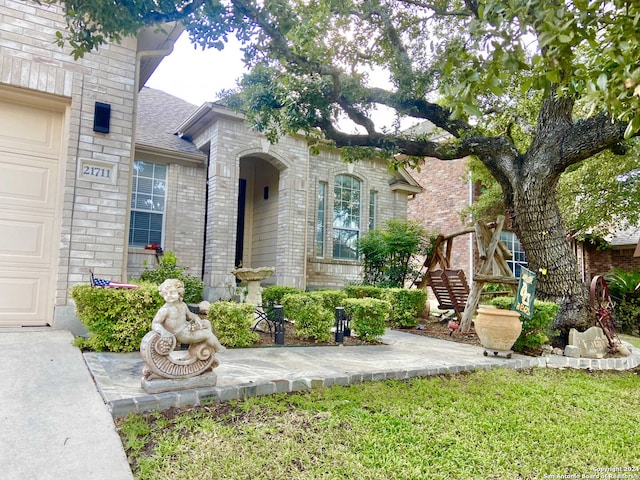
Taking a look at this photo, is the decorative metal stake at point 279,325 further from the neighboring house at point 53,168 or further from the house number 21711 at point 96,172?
the house number 21711 at point 96,172

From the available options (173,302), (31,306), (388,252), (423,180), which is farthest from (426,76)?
(423,180)

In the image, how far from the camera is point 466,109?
2.27 meters

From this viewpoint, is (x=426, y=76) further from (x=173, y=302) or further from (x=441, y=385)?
(x=173, y=302)

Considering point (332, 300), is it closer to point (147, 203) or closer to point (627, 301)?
point (147, 203)

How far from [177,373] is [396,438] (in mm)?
1759

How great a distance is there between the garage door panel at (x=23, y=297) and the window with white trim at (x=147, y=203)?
14.8 ft

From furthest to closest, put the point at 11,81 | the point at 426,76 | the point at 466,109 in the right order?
the point at 426,76 < the point at 11,81 < the point at 466,109

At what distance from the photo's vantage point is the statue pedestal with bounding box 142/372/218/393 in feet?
10.4

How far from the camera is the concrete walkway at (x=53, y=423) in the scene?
225 centimetres

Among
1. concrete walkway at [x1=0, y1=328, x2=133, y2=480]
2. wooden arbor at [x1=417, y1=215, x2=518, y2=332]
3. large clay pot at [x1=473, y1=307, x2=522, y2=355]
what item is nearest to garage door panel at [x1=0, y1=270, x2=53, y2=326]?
concrete walkway at [x1=0, y1=328, x2=133, y2=480]

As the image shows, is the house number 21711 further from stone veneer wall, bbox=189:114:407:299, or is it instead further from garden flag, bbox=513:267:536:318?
garden flag, bbox=513:267:536:318

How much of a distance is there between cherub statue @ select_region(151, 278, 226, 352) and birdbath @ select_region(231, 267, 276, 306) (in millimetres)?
4210

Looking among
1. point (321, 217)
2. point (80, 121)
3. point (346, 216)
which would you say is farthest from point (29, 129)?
point (346, 216)

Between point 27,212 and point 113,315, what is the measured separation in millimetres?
1880
